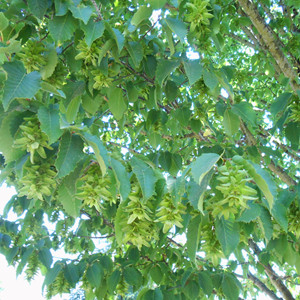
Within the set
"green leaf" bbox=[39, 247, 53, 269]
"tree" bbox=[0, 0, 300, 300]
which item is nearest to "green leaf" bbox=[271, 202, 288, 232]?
"tree" bbox=[0, 0, 300, 300]

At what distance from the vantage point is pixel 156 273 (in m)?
2.31

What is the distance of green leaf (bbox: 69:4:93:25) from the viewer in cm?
146

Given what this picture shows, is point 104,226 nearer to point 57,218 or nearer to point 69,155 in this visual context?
point 57,218

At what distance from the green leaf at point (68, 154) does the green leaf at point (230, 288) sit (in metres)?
1.44

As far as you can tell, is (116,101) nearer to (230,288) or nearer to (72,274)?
(72,274)

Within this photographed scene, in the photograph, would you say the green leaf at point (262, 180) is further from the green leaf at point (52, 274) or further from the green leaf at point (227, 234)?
the green leaf at point (52, 274)

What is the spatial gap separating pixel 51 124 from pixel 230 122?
1.27 metres

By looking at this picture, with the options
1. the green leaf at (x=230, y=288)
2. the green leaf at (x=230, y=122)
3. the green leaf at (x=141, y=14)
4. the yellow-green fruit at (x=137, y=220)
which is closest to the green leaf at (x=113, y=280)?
the green leaf at (x=230, y=288)

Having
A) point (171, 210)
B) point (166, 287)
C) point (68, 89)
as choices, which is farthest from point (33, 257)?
point (171, 210)

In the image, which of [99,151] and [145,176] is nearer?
[99,151]

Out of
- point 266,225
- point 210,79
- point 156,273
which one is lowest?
point 266,225

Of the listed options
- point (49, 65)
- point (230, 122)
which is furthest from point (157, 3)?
point (230, 122)

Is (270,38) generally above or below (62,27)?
above

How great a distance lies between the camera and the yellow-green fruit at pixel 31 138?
116 centimetres
